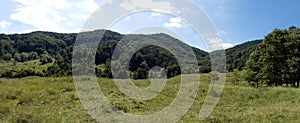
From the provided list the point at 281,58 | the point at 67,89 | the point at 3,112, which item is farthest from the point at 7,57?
the point at 3,112

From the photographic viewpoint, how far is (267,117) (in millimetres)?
16656

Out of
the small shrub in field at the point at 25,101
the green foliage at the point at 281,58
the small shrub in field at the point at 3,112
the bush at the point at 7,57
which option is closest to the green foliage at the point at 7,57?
the bush at the point at 7,57

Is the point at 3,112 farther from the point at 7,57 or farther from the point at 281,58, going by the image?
the point at 7,57

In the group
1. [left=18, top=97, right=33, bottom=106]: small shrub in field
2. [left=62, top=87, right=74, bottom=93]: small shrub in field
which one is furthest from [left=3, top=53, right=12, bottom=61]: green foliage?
[left=18, top=97, right=33, bottom=106]: small shrub in field

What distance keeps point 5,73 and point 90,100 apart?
406ft

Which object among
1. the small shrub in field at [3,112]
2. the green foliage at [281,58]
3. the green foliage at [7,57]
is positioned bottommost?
the small shrub in field at [3,112]

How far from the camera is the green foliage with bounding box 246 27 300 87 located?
42.2 m

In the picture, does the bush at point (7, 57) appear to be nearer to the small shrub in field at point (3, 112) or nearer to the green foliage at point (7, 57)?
the green foliage at point (7, 57)

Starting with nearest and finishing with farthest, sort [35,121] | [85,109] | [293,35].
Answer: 1. [35,121]
2. [85,109]
3. [293,35]

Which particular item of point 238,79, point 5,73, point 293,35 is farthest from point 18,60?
point 293,35

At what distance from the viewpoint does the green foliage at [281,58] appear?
42.2m

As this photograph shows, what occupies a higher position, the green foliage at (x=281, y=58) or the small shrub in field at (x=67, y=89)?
the green foliage at (x=281, y=58)

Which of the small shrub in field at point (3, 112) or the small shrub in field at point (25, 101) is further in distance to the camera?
the small shrub in field at point (25, 101)

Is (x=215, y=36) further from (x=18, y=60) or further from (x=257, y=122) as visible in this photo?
(x=18, y=60)
